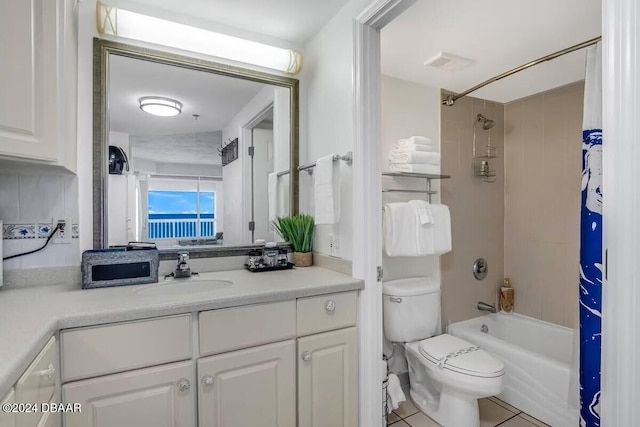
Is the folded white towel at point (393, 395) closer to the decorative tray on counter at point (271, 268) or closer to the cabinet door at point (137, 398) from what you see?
the decorative tray on counter at point (271, 268)

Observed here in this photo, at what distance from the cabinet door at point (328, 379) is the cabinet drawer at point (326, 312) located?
0.12 ft

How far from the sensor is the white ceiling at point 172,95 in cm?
165

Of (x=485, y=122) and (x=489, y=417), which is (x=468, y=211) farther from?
(x=489, y=417)

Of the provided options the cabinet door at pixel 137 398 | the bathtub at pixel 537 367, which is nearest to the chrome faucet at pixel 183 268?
the cabinet door at pixel 137 398

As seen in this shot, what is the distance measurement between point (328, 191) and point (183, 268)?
821mm

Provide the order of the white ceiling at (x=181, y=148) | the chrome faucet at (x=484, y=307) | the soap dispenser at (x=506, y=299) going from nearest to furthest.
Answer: the white ceiling at (x=181, y=148)
the chrome faucet at (x=484, y=307)
the soap dispenser at (x=506, y=299)

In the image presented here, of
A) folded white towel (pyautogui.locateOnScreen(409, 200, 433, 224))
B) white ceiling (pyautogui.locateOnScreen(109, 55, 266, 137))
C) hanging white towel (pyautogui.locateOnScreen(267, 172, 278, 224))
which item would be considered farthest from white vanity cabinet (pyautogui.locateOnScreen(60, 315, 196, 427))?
folded white towel (pyautogui.locateOnScreen(409, 200, 433, 224))

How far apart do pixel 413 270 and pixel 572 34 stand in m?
1.69

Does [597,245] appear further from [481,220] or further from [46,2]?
[46,2]

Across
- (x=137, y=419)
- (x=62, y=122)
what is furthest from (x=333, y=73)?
(x=137, y=419)

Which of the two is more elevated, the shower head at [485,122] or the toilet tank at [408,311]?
the shower head at [485,122]

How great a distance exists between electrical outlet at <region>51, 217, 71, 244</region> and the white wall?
1184 millimetres

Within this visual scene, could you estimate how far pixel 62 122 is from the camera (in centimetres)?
123

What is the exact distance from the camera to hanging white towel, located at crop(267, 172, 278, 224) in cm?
203
